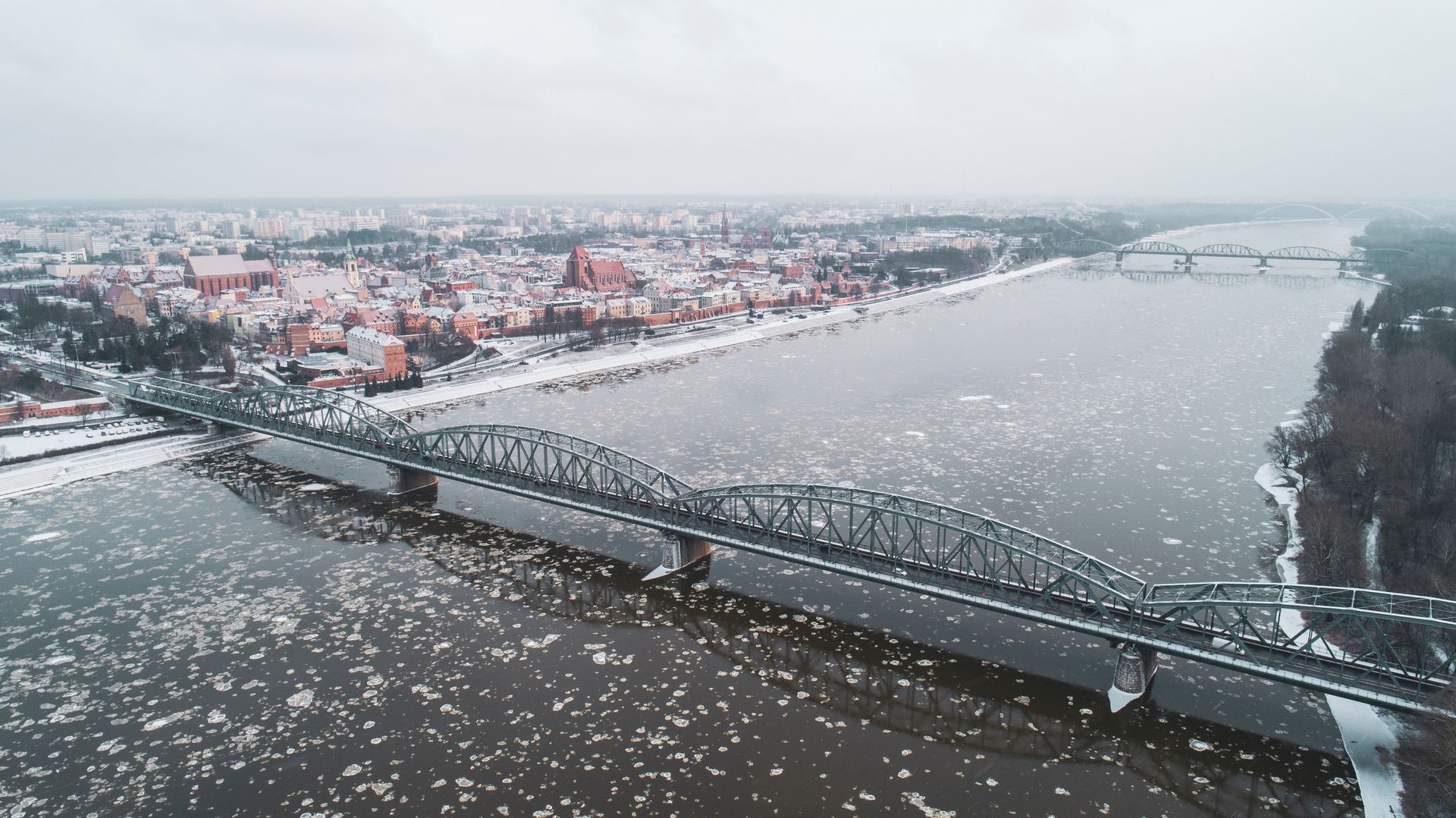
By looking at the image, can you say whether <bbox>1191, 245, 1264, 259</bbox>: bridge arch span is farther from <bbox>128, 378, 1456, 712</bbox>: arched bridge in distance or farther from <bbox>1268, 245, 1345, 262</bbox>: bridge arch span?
<bbox>128, 378, 1456, 712</bbox>: arched bridge in distance

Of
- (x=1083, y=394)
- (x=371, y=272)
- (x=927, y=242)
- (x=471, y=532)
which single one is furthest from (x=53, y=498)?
(x=927, y=242)

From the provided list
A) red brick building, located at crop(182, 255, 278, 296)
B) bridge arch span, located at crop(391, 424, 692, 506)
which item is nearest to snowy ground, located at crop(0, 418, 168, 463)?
bridge arch span, located at crop(391, 424, 692, 506)

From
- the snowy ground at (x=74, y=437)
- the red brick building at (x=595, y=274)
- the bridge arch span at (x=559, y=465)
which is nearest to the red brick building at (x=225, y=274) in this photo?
the red brick building at (x=595, y=274)

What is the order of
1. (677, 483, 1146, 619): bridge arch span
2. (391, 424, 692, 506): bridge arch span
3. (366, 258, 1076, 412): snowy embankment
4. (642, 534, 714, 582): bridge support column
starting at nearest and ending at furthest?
(677, 483, 1146, 619): bridge arch span, (642, 534, 714, 582): bridge support column, (391, 424, 692, 506): bridge arch span, (366, 258, 1076, 412): snowy embankment

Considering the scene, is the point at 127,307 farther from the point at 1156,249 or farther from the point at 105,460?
the point at 1156,249

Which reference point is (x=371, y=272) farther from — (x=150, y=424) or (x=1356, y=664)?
(x=1356, y=664)

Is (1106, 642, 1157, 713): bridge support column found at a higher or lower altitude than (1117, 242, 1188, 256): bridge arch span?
lower

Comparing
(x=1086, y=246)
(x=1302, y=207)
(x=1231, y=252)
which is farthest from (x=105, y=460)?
(x=1302, y=207)
